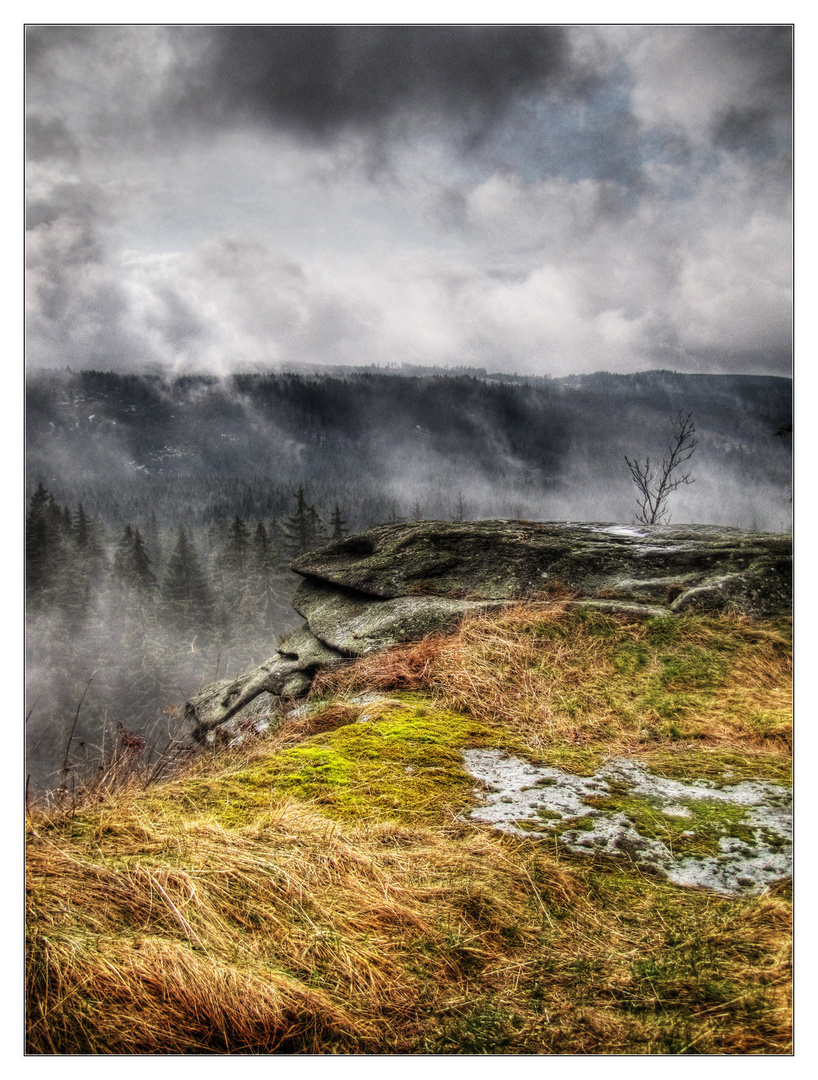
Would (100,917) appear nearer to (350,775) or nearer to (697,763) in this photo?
(350,775)

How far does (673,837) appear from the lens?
3.02 meters

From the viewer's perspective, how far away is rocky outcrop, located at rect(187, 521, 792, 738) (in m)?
6.73

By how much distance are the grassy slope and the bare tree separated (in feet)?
44.5

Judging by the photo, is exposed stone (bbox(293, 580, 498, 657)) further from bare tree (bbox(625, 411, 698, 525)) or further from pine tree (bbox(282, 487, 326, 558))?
pine tree (bbox(282, 487, 326, 558))

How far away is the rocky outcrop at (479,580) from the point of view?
22.1 feet

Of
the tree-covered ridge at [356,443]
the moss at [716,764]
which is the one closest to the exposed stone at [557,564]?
the moss at [716,764]

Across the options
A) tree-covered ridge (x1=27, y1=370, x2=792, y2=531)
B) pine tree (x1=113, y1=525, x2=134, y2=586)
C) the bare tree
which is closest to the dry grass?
the bare tree

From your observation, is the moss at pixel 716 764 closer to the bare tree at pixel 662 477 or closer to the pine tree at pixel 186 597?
the bare tree at pixel 662 477

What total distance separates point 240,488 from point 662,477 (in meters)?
22.0

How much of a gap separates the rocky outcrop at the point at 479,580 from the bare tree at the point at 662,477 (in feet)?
26.2

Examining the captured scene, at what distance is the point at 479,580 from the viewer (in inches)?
298

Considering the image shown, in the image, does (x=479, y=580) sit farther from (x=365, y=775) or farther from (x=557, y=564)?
(x=365, y=775)

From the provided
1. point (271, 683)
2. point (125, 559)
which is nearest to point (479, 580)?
point (271, 683)

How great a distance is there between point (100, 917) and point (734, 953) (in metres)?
2.43
